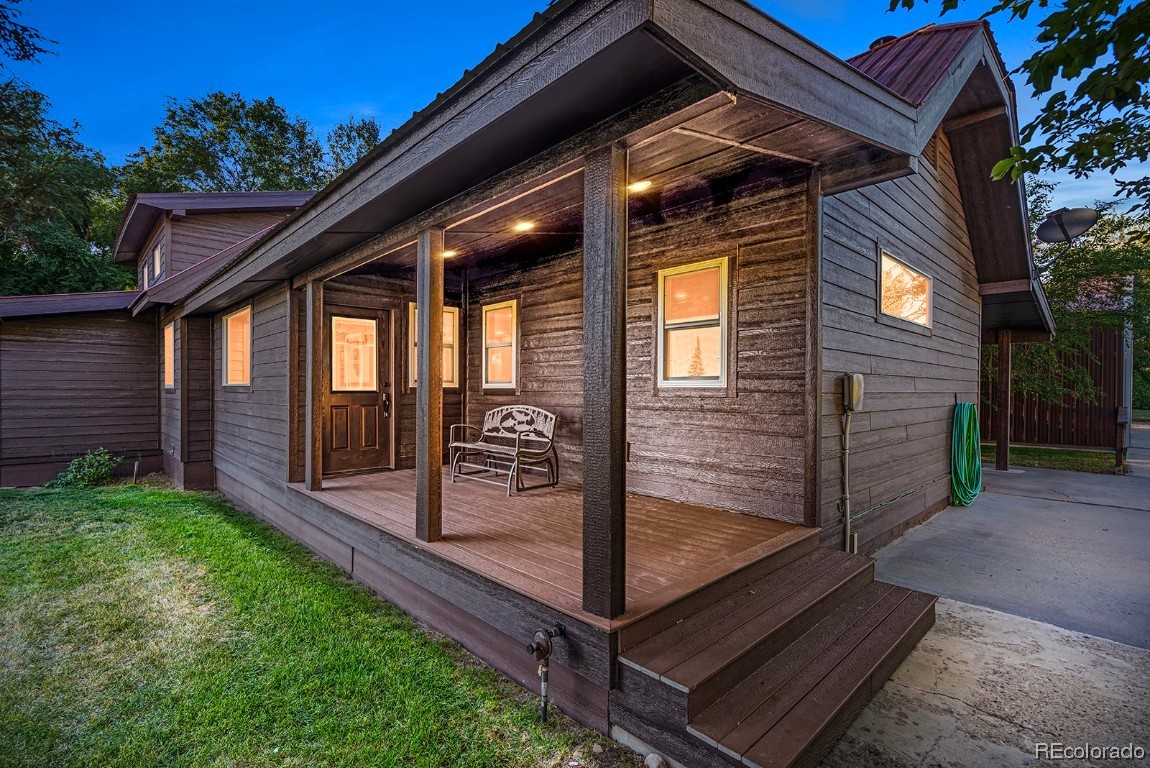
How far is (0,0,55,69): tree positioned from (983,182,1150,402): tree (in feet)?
53.5

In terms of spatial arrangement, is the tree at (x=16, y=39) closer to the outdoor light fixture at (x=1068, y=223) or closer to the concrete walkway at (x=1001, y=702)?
the concrete walkway at (x=1001, y=702)

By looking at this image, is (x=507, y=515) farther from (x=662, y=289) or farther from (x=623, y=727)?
(x=662, y=289)

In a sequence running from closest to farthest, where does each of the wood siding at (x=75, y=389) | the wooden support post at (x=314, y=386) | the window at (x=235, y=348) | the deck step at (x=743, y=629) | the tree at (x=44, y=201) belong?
the deck step at (x=743, y=629)
the wooden support post at (x=314, y=386)
the window at (x=235, y=348)
the wood siding at (x=75, y=389)
the tree at (x=44, y=201)

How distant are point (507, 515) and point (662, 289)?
2.19 m

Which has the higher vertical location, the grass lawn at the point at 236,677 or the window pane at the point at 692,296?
the window pane at the point at 692,296

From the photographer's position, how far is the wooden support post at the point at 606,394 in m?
2.07

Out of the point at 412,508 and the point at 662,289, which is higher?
the point at 662,289

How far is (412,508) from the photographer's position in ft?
12.7

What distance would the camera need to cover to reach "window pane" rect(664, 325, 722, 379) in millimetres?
3986

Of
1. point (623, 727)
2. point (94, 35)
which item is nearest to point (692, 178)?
point (623, 727)

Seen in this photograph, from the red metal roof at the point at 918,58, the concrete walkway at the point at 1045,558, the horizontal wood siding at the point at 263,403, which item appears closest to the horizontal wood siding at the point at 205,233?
the horizontal wood siding at the point at 263,403

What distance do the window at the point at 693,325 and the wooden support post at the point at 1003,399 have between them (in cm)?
722

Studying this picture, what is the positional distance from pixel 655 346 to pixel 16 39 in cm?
1092

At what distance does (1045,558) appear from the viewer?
4.26 metres
